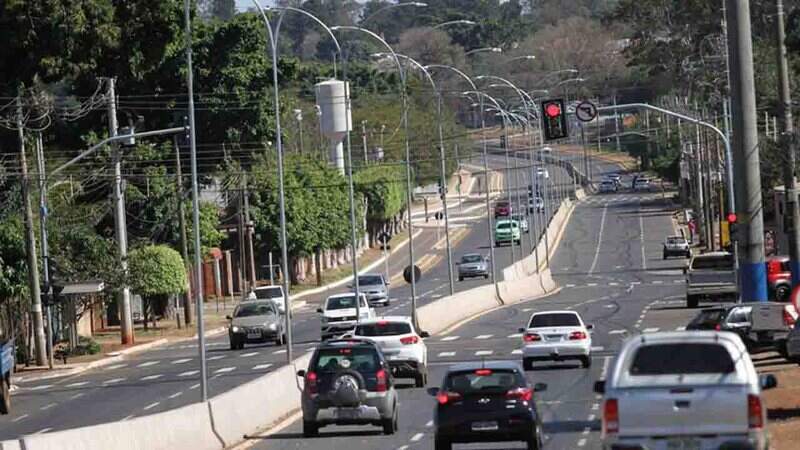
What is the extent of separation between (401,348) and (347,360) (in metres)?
10.2

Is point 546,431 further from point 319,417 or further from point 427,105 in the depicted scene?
point 427,105

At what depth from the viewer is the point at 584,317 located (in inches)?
2675

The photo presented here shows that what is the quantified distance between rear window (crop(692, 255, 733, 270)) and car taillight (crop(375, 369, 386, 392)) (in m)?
36.6

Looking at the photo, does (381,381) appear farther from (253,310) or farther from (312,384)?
(253,310)

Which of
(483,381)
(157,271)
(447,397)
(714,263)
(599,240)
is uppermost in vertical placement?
(157,271)

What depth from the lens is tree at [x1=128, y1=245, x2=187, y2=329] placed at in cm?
7244

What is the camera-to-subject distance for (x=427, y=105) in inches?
6166

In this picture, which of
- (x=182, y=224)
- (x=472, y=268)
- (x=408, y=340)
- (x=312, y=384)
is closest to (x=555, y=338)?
(x=408, y=340)

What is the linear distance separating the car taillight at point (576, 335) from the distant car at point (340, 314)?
16537mm

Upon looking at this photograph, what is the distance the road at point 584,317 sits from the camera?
32.0 m

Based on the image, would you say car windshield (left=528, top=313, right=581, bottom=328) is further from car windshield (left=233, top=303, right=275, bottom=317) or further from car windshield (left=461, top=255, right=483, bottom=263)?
car windshield (left=461, top=255, right=483, bottom=263)

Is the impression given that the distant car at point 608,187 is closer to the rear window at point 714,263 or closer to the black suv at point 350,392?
the rear window at point 714,263

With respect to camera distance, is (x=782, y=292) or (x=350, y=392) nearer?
(x=350, y=392)

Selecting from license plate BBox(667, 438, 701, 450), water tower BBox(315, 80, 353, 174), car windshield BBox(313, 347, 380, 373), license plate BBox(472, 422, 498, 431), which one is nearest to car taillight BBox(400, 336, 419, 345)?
car windshield BBox(313, 347, 380, 373)
